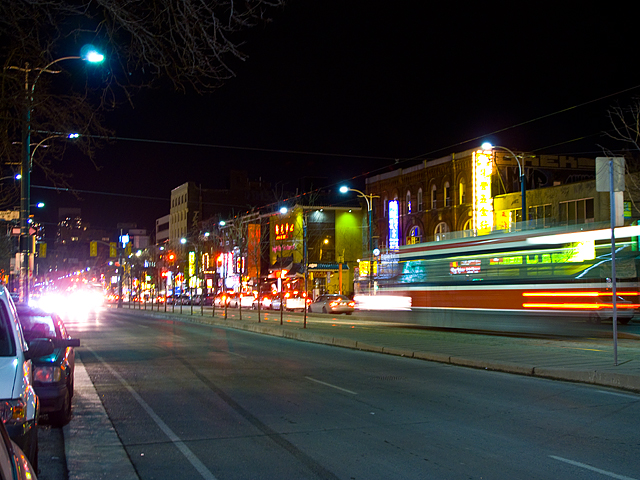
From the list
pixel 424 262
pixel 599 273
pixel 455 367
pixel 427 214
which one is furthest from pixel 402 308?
pixel 427 214

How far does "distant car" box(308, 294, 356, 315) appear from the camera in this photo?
45.7 meters

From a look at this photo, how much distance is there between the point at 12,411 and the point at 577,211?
136 feet

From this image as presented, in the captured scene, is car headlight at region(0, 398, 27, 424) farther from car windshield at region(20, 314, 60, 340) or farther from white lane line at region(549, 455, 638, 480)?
white lane line at region(549, 455, 638, 480)

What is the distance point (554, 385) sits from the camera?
39.0ft

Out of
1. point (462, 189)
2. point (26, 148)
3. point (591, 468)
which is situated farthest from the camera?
point (462, 189)

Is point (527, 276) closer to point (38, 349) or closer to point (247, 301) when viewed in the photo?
point (38, 349)

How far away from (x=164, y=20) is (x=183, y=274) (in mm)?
77458

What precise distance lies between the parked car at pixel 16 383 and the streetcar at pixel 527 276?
52.4ft

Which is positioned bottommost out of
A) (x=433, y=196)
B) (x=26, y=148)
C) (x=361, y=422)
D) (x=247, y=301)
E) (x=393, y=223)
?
(x=247, y=301)

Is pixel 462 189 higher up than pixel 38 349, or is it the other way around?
pixel 462 189

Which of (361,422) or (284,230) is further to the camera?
(284,230)

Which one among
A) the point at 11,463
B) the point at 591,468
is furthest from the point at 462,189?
the point at 11,463

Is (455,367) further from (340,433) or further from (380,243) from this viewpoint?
(380,243)

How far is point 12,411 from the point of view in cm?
499
